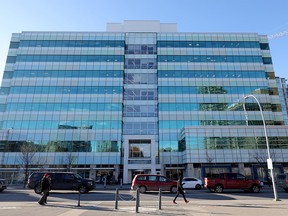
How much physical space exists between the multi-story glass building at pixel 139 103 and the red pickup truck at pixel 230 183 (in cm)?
1617

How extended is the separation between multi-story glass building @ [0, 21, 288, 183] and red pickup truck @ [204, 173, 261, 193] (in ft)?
53.1

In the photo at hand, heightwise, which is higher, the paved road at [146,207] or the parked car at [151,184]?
the parked car at [151,184]

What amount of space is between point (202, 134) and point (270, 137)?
12.1 meters

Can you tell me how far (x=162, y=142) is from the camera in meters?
43.9

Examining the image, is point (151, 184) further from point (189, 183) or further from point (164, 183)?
point (189, 183)

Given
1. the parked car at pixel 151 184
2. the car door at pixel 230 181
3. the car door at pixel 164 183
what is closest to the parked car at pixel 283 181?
the car door at pixel 230 181

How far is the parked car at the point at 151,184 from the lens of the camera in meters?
20.5

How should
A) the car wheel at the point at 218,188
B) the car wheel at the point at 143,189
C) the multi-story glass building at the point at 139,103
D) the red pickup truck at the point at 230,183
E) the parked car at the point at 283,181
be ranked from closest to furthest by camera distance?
1. the car wheel at the point at 143,189
2. the car wheel at the point at 218,188
3. the red pickup truck at the point at 230,183
4. the parked car at the point at 283,181
5. the multi-story glass building at the point at 139,103

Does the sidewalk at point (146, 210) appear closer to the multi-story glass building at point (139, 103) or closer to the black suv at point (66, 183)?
the black suv at point (66, 183)

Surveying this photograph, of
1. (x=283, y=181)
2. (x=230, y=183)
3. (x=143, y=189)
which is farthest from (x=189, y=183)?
(x=283, y=181)

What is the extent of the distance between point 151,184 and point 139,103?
2813cm

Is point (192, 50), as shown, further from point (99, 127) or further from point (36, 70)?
point (36, 70)

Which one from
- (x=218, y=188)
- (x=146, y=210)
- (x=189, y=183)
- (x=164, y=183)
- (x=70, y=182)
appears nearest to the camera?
(x=146, y=210)

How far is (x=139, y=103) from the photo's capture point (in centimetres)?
4734
